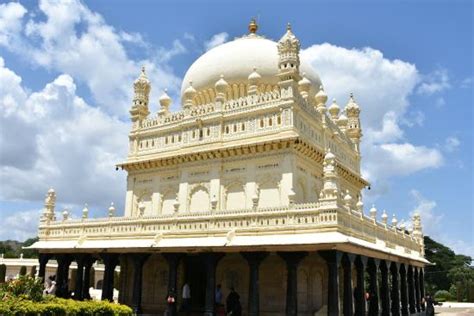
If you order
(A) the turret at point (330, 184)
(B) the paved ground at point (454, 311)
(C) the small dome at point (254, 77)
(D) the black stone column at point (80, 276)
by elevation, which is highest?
(C) the small dome at point (254, 77)

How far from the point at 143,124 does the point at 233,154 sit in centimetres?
653

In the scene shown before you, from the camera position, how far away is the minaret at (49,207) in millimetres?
25344

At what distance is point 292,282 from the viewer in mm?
16469

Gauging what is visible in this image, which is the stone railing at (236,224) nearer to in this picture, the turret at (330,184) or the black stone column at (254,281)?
the turret at (330,184)

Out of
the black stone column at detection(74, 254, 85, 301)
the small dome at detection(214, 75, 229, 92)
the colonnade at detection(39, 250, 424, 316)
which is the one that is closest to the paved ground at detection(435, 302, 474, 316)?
the colonnade at detection(39, 250, 424, 316)

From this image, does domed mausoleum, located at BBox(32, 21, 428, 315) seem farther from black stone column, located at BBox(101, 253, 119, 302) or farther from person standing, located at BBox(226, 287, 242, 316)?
person standing, located at BBox(226, 287, 242, 316)

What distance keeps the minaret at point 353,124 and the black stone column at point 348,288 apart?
14.3 m

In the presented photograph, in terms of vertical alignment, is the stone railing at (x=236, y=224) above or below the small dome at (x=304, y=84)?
below

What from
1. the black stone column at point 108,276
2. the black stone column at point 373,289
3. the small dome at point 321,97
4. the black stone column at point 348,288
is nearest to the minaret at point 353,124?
the small dome at point 321,97

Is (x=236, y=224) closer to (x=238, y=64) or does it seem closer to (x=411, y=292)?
(x=238, y=64)

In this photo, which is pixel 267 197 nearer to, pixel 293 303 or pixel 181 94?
pixel 293 303

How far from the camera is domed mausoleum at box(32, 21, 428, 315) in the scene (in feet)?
56.4

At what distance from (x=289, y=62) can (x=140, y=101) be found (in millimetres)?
9318

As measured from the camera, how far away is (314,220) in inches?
659
